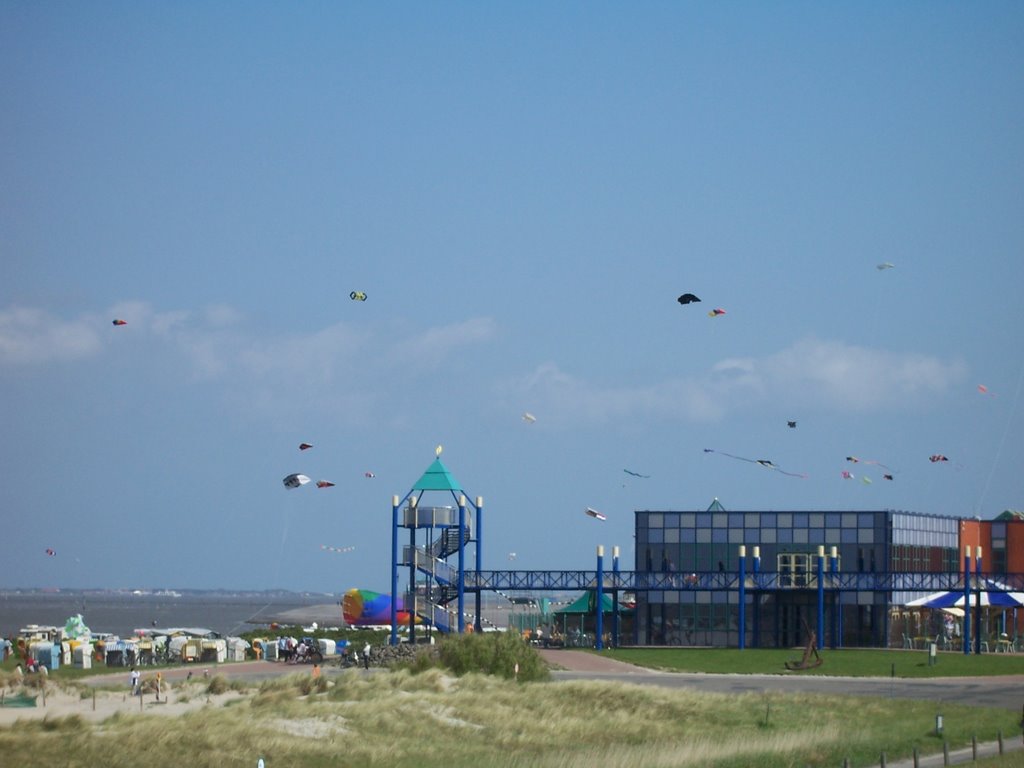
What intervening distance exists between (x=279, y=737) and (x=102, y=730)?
12.8 ft

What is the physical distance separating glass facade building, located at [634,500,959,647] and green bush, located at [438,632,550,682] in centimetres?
2035

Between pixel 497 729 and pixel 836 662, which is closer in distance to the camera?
pixel 497 729

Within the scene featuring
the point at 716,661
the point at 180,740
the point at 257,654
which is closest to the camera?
the point at 180,740

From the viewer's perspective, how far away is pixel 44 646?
58.2 meters

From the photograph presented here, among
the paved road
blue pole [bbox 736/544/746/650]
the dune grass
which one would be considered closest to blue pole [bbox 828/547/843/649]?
blue pole [bbox 736/544/746/650]

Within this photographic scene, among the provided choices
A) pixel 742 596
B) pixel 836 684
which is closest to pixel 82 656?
pixel 742 596

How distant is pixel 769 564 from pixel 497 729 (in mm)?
37874

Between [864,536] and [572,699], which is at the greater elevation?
[864,536]

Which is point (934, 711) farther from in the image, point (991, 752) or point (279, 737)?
point (279, 737)

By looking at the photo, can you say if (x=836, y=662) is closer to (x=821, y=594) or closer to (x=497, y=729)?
(x=821, y=594)

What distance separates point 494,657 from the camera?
51.2 metres

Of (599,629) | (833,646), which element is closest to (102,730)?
(599,629)

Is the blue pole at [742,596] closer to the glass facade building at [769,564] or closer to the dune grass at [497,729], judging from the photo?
the glass facade building at [769,564]

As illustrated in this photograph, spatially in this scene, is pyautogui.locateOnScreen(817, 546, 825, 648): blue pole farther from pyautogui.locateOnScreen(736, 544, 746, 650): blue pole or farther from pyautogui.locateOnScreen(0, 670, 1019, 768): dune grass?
pyautogui.locateOnScreen(0, 670, 1019, 768): dune grass
